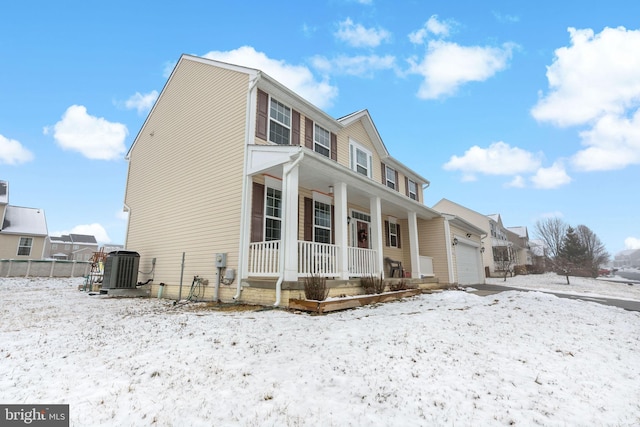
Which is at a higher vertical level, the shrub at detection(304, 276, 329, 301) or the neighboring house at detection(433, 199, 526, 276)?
the neighboring house at detection(433, 199, 526, 276)

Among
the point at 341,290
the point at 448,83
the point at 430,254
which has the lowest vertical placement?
the point at 341,290

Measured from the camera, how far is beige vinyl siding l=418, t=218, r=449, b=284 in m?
13.8

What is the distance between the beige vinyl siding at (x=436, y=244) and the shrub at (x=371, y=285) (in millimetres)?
6764

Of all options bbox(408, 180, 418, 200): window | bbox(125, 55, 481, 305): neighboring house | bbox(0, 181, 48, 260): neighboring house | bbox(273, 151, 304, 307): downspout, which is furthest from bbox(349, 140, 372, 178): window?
bbox(0, 181, 48, 260): neighboring house

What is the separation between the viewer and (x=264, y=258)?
7367mm

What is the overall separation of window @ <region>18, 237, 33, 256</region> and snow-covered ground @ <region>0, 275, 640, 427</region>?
88.1 feet

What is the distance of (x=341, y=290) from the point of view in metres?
7.67

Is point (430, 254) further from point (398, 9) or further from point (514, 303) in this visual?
point (398, 9)

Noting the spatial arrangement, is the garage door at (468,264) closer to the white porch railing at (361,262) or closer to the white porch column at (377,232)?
the white porch column at (377,232)

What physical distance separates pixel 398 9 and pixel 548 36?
5.55m

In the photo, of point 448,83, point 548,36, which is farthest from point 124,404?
point 448,83

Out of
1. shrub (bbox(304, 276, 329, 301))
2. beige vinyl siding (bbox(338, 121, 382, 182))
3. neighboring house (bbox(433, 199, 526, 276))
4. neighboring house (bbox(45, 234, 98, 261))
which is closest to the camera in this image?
shrub (bbox(304, 276, 329, 301))

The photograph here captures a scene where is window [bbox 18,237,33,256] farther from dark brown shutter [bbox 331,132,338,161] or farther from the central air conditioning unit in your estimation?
dark brown shutter [bbox 331,132,338,161]

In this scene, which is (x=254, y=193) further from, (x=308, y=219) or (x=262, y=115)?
(x=262, y=115)
